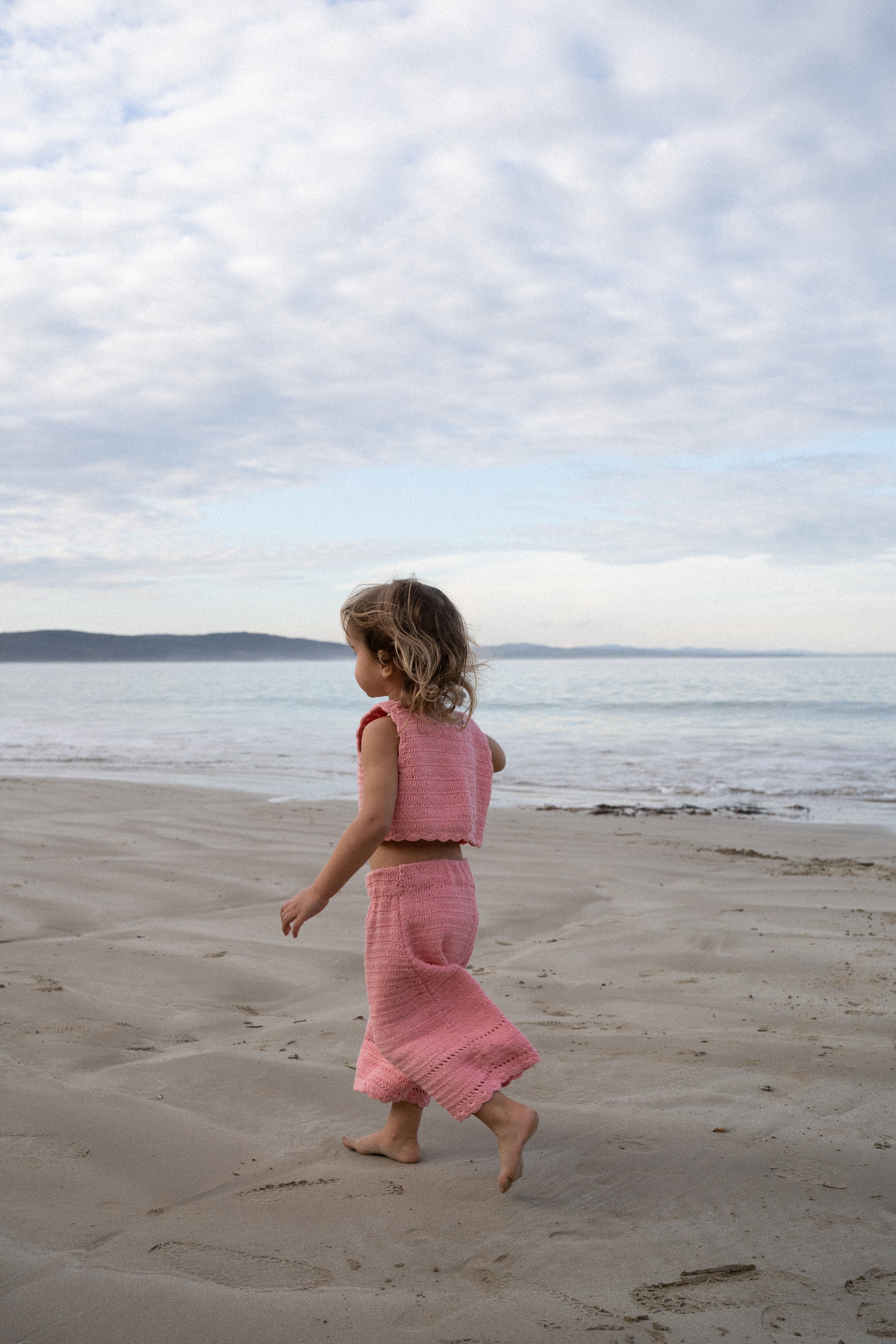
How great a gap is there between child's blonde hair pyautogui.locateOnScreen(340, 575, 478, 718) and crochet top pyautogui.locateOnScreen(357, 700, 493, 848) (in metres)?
0.05

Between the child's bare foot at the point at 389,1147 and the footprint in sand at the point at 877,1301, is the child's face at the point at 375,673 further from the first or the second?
the footprint in sand at the point at 877,1301

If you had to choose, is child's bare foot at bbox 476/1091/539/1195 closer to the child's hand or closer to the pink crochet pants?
the pink crochet pants

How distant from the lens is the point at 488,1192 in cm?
221

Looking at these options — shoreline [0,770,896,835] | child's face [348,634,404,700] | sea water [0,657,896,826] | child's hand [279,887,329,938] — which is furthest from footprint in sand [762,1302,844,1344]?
shoreline [0,770,896,835]

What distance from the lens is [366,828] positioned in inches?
91.7

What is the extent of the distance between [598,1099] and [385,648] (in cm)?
137

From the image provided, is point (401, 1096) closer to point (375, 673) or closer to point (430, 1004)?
point (430, 1004)

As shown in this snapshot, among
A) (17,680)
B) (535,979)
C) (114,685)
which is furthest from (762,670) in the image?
(535,979)

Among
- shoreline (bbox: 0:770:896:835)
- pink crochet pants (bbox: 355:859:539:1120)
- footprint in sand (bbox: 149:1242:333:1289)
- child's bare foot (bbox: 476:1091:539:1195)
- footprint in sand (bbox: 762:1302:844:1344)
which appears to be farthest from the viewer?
shoreline (bbox: 0:770:896:835)

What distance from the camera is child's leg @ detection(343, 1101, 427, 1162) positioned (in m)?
2.40

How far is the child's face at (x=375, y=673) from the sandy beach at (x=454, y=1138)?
1145mm

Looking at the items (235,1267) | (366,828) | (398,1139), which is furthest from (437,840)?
(235,1267)

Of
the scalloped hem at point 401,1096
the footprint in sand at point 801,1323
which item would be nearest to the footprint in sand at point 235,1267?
the scalloped hem at point 401,1096

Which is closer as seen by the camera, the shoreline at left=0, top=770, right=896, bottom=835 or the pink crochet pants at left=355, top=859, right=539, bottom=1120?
the pink crochet pants at left=355, top=859, right=539, bottom=1120
